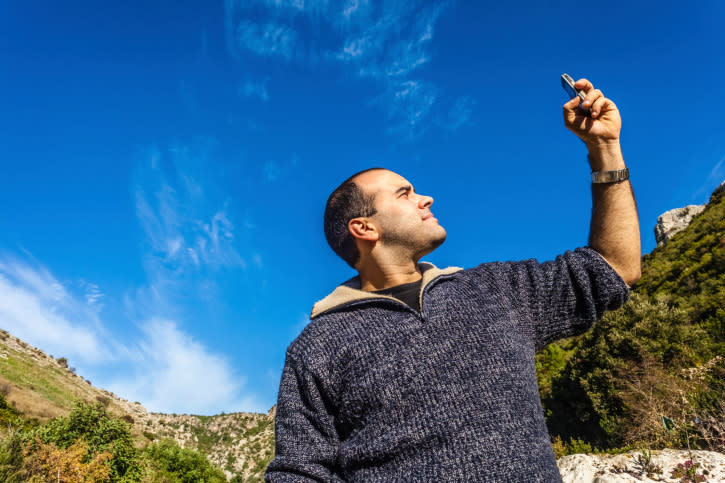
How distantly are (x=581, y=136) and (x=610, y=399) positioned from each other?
23.9 m

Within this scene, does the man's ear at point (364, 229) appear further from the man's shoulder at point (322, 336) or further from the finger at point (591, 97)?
the finger at point (591, 97)

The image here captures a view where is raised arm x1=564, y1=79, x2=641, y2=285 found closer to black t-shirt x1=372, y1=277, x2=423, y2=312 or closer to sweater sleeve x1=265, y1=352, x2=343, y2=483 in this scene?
black t-shirt x1=372, y1=277, x2=423, y2=312

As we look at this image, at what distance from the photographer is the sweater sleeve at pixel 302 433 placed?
1.89m

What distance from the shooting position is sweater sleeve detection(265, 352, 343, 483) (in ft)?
6.20

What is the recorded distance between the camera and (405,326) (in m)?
2.04

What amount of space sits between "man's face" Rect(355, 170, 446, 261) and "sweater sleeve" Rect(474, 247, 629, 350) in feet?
1.76

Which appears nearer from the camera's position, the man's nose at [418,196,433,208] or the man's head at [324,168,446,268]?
the man's head at [324,168,446,268]

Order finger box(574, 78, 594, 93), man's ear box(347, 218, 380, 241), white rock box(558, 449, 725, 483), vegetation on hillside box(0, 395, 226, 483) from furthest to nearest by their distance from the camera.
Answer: vegetation on hillside box(0, 395, 226, 483), white rock box(558, 449, 725, 483), man's ear box(347, 218, 380, 241), finger box(574, 78, 594, 93)

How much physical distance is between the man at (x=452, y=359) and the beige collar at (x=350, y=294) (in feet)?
0.07

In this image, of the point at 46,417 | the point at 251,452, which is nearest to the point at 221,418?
the point at 251,452

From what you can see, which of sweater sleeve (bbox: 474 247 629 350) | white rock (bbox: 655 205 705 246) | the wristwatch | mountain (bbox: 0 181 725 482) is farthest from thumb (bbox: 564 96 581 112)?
white rock (bbox: 655 205 705 246)

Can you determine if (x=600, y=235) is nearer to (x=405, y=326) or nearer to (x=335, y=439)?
(x=405, y=326)

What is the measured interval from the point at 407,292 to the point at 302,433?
103 cm

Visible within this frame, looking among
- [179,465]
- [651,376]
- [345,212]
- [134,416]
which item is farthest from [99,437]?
[134,416]
